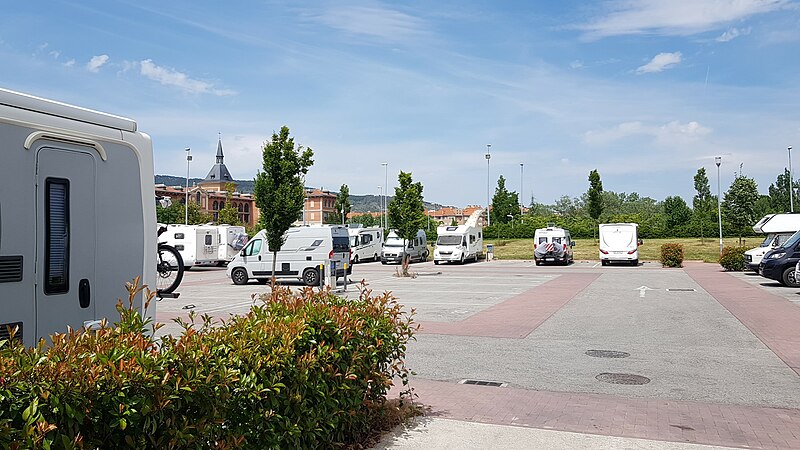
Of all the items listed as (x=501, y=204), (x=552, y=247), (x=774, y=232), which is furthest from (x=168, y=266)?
(x=501, y=204)

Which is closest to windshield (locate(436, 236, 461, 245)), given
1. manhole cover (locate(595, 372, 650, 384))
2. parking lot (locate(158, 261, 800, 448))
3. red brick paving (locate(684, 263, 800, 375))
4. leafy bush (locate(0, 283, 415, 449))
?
red brick paving (locate(684, 263, 800, 375))

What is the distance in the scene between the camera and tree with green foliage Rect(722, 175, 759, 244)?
→ 45812mm

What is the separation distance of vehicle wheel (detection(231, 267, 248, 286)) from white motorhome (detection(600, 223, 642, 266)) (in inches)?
834

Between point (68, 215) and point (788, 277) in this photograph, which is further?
point (788, 277)

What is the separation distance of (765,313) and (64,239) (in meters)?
15.0

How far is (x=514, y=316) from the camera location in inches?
Result: 582

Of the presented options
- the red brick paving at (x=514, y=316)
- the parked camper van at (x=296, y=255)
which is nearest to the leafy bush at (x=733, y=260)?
the red brick paving at (x=514, y=316)

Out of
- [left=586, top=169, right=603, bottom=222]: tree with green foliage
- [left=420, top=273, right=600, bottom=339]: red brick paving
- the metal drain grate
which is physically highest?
[left=586, top=169, right=603, bottom=222]: tree with green foliage

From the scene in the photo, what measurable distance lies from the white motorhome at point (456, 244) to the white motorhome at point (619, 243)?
808 centimetres

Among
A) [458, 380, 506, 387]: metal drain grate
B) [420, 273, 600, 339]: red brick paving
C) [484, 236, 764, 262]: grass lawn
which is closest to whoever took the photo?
[458, 380, 506, 387]: metal drain grate

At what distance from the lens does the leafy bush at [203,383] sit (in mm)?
2699

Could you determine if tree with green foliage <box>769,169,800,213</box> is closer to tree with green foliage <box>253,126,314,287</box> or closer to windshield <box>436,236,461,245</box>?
windshield <box>436,236,461,245</box>

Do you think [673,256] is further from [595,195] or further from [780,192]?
[780,192]

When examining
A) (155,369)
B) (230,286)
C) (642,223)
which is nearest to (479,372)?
(155,369)
